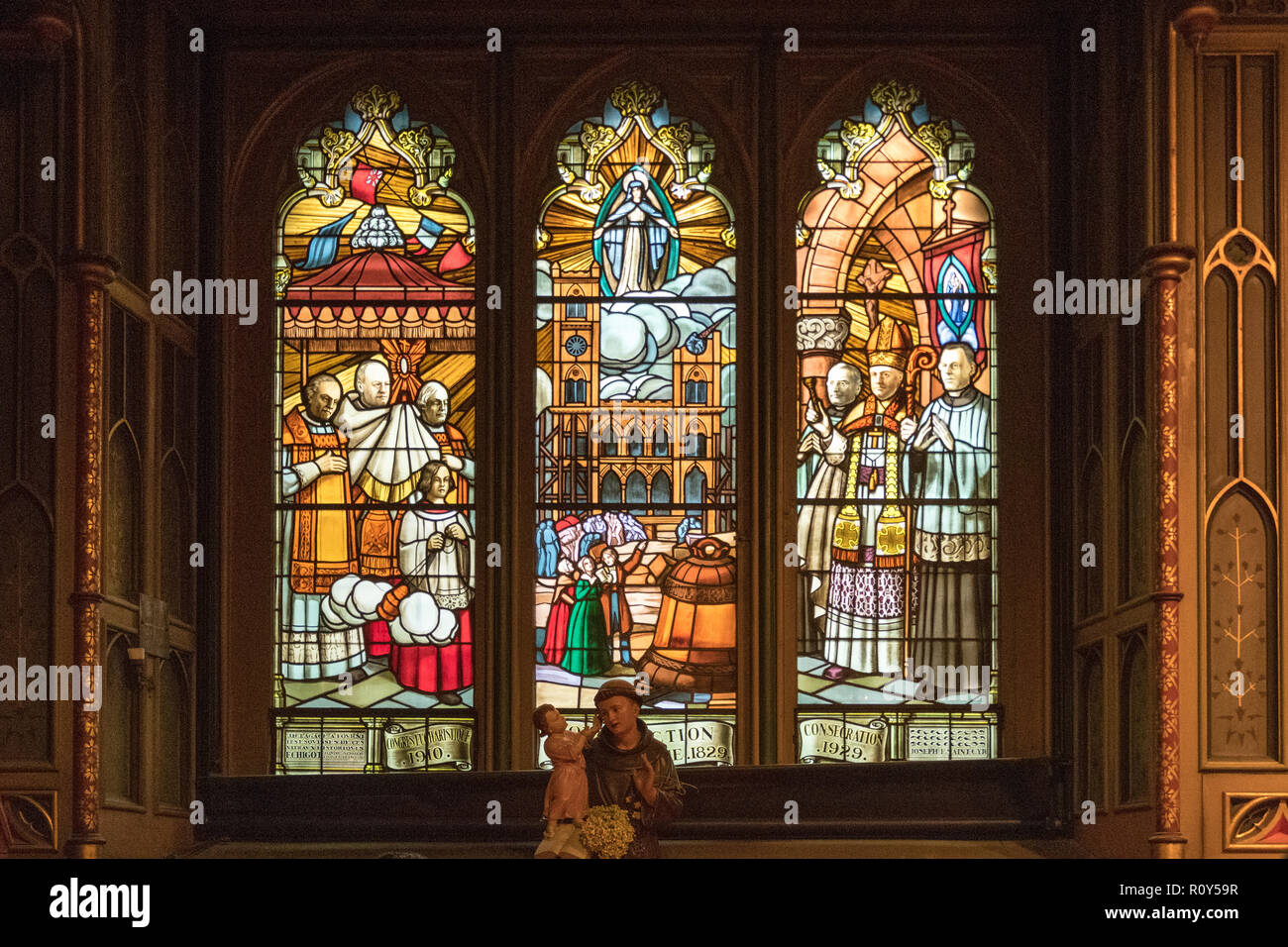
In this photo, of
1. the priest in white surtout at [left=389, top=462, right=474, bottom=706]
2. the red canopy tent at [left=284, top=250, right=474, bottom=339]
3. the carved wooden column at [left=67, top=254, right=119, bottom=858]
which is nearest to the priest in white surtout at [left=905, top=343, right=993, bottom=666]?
the priest in white surtout at [left=389, top=462, right=474, bottom=706]

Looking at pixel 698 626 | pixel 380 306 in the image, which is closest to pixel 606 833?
pixel 698 626

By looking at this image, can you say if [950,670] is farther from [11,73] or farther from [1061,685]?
[11,73]

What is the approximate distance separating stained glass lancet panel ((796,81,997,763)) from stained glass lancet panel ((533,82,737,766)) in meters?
0.47

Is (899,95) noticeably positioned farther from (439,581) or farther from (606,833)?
(606,833)

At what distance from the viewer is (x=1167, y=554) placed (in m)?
9.02

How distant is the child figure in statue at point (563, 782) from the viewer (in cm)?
873

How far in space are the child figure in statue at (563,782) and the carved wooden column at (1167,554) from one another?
2.50 metres

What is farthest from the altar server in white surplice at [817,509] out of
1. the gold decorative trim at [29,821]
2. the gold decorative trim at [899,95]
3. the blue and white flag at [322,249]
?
the gold decorative trim at [29,821]

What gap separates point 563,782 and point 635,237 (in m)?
3.62

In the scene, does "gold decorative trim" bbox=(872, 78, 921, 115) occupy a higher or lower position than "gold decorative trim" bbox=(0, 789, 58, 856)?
higher

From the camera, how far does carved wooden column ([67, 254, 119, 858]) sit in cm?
902

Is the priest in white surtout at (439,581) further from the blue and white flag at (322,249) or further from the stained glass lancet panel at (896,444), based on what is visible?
the stained glass lancet panel at (896,444)

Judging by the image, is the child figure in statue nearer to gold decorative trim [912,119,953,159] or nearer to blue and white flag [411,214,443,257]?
blue and white flag [411,214,443,257]

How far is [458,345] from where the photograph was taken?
11172 mm
